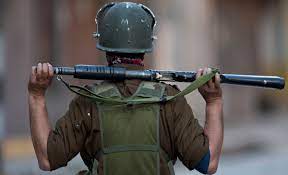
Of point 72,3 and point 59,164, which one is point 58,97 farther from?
point 59,164

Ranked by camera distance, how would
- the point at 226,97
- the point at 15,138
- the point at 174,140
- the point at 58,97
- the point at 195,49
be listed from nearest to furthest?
the point at 174,140
the point at 15,138
the point at 58,97
the point at 195,49
the point at 226,97

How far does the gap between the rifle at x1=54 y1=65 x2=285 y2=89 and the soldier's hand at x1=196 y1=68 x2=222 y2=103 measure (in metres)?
0.04

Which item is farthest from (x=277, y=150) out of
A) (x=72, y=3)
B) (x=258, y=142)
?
(x=72, y=3)

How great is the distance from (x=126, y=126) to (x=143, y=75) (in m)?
0.24

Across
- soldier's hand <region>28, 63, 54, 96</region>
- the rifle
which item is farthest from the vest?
soldier's hand <region>28, 63, 54, 96</region>

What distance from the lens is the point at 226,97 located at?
17.3m

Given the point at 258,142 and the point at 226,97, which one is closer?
the point at 258,142

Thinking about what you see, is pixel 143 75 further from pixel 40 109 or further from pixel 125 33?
pixel 40 109

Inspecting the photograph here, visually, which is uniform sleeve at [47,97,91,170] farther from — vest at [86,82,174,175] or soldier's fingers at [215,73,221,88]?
soldier's fingers at [215,73,221,88]

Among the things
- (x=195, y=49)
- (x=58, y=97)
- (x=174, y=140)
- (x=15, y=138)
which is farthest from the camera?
(x=195, y=49)

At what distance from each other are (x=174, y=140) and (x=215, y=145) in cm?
17

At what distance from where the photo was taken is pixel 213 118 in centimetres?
297

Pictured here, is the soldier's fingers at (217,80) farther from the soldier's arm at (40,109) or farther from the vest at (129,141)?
the soldier's arm at (40,109)

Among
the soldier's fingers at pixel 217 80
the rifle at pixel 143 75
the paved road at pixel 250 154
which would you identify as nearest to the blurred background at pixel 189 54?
the paved road at pixel 250 154
